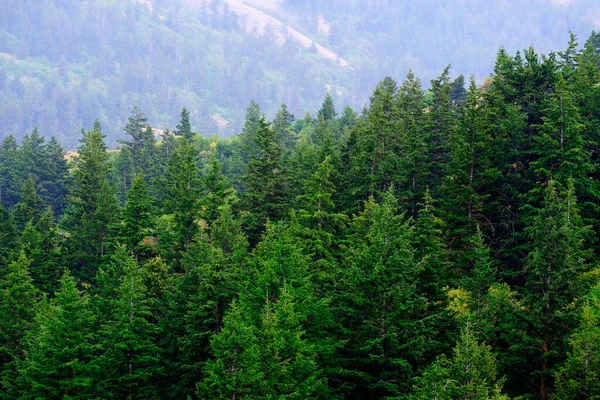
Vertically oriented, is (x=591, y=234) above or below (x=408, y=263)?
above

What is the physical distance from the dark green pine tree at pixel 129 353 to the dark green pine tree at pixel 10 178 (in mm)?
66887

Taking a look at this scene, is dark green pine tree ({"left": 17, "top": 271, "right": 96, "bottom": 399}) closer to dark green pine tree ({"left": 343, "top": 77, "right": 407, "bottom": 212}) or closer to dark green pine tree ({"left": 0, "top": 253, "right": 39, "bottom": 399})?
dark green pine tree ({"left": 0, "top": 253, "right": 39, "bottom": 399})

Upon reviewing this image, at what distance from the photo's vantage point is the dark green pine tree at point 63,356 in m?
35.2

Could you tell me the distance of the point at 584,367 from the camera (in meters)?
26.7

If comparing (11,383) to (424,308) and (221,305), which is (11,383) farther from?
(424,308)

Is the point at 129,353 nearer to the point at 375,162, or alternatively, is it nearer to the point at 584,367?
the point at 584,367

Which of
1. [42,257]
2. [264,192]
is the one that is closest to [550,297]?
[264,192]

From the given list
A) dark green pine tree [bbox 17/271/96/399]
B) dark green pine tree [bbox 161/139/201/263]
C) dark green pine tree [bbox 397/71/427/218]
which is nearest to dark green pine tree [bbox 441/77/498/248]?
dark green pine tree [bbox 397/71/427/218]

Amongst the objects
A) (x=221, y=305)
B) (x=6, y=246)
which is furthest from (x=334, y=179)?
(x=6, y=246)

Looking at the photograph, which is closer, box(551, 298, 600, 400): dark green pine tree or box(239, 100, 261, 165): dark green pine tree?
box(551, 298, 600, 400): dark green pine tree

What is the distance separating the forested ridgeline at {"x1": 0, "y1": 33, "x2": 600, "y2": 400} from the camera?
1193 inches

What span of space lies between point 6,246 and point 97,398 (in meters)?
32.6

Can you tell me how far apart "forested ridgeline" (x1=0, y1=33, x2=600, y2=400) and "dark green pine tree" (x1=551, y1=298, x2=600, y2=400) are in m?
0.09

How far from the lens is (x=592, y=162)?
152ft
